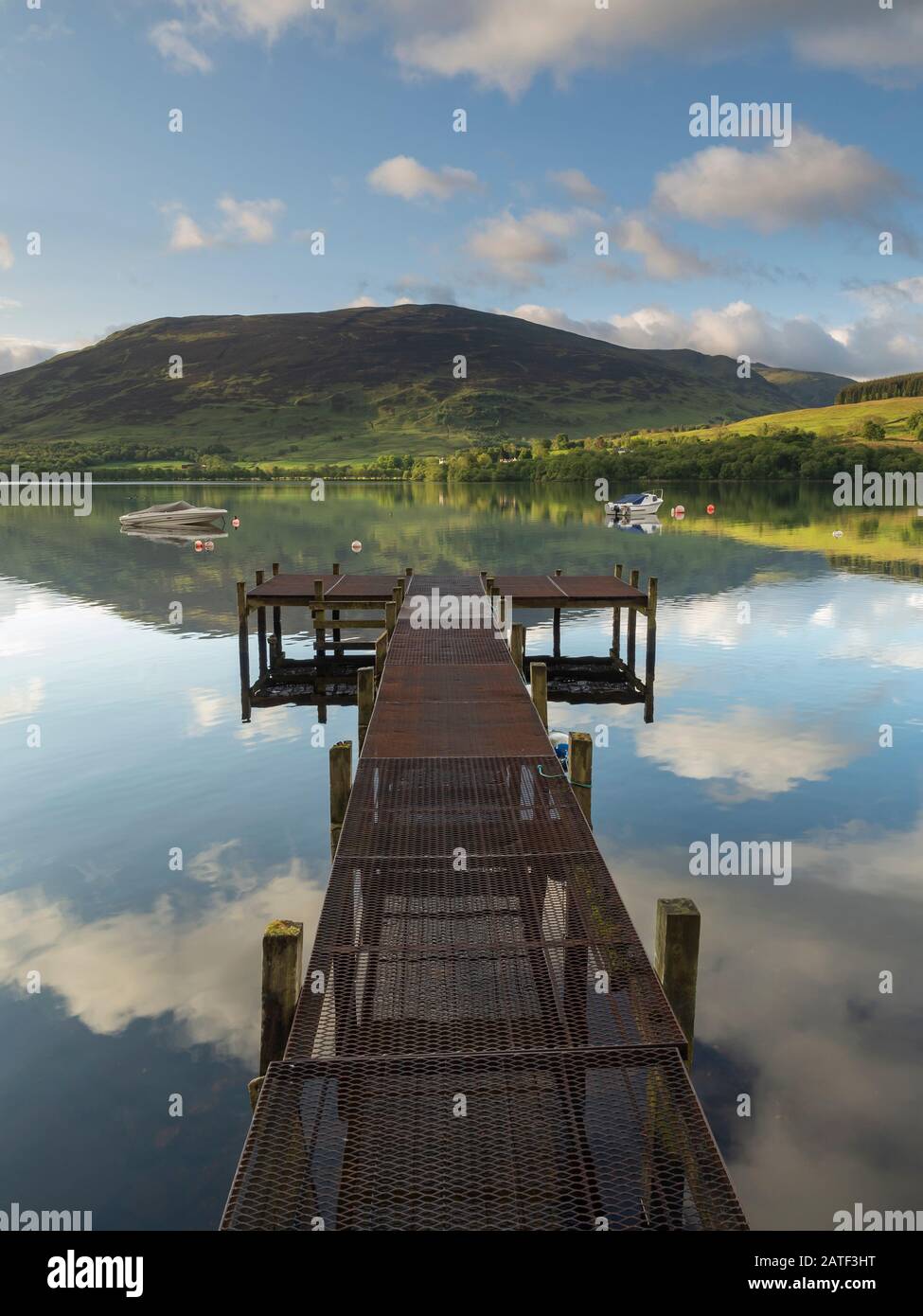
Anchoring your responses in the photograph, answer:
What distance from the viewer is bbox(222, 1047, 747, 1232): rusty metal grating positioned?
5656 millimetres

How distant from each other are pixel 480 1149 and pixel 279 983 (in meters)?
2.12

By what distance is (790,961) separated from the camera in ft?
40.2

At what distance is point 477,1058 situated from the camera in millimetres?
6852

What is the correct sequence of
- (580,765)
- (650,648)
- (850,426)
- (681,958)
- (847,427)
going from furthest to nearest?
(850,426)
(847,427)
(650,648)
(580,765)
(681,958)

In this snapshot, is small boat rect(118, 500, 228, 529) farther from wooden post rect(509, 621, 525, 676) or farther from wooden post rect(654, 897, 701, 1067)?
wooden post rect(654, 897, 701, 1067)

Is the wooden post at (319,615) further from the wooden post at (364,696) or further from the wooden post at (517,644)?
the wooden post at (364,696)

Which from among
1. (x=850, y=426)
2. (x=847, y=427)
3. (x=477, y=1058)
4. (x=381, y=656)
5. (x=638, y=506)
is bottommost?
(x=477, y=1058)

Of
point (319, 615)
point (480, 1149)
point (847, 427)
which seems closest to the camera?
point (480, 1149)

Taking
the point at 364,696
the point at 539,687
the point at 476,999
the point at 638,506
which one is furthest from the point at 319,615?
the point at 638,506

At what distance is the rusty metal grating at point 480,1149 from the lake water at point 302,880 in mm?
2609

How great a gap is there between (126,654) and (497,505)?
272 feet

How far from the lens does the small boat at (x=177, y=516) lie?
260 ft

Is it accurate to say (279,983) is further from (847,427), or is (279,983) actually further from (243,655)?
(847,427)

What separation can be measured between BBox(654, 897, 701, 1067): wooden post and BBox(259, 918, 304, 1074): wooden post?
310 cm
